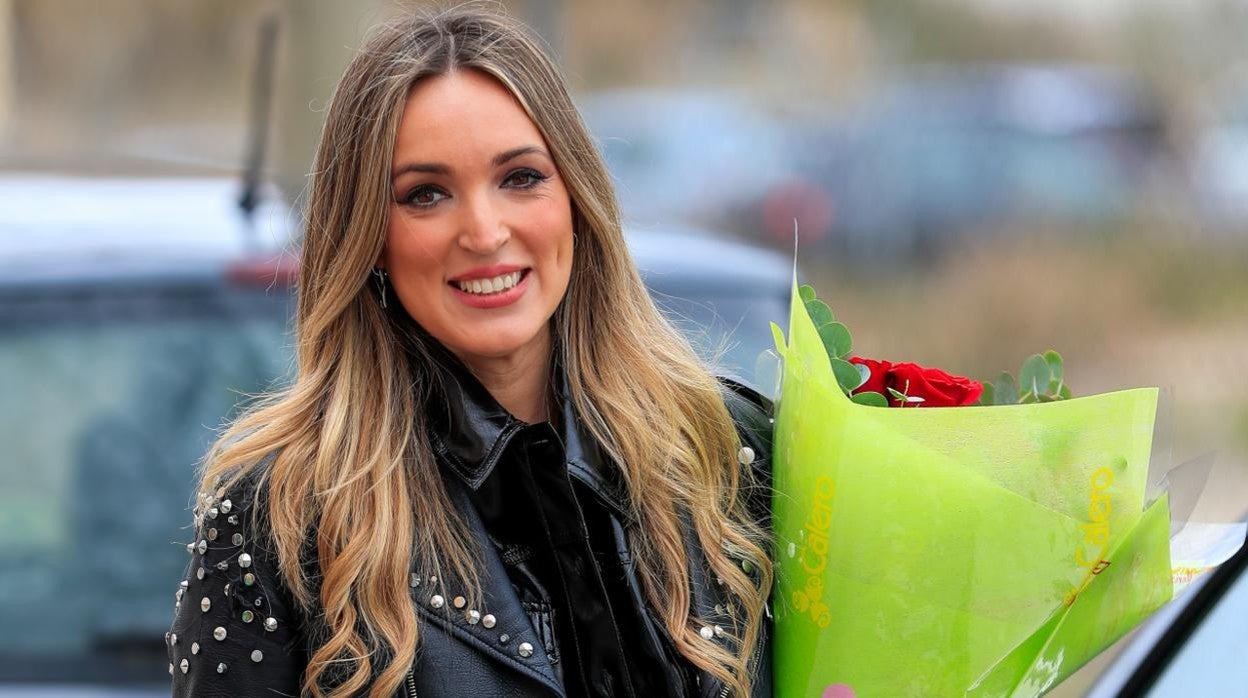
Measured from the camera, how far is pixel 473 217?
2246 mm

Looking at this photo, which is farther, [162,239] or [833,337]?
[162,239]

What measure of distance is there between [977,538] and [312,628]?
0.93 meters

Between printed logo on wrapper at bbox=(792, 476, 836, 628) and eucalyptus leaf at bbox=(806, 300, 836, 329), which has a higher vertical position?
eucalyptus leaf at bbox=(806, 300, 836, 329)

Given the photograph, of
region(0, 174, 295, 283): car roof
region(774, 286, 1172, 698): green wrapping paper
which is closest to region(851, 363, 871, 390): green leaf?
region(774, 286, 1172, 698): green wrapping paper

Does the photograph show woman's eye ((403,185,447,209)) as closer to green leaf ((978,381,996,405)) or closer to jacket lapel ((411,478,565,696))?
jacket lapel ((411,478,565,696))

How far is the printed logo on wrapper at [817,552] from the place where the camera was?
2002 millimetres

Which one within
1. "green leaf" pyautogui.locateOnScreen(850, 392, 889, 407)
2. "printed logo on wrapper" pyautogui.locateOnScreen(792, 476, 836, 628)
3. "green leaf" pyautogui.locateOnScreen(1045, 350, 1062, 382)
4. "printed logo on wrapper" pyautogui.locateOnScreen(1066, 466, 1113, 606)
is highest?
"green leaf" pyautogui.locateOnScreen(1045, 350, 1062, 382)

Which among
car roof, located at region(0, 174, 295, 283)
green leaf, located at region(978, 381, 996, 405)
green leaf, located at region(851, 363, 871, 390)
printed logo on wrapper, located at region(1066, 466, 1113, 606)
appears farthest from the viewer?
car roof, located at region(0, 174, 295, 283)

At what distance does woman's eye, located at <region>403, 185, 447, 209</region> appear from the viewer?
2.29 meters

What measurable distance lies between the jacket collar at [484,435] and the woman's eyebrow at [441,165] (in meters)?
0.30

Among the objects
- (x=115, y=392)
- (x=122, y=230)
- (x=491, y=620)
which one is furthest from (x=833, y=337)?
(x=122, y=230)

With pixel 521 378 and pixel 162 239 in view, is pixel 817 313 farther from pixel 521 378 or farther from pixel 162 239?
pixel 162 239

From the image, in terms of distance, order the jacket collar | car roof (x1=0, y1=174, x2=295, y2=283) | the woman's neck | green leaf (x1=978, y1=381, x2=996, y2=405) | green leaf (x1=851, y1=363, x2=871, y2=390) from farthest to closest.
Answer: car roof (x1=0, y1=174, x2=295, y2=283) → the woman's neck → the jacket collar → green leaf (x1=978, y1=381, x2=996, y2=405) → green leaf (x1=851, y1=363, x2=871, y2=390)

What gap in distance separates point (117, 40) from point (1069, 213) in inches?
418
